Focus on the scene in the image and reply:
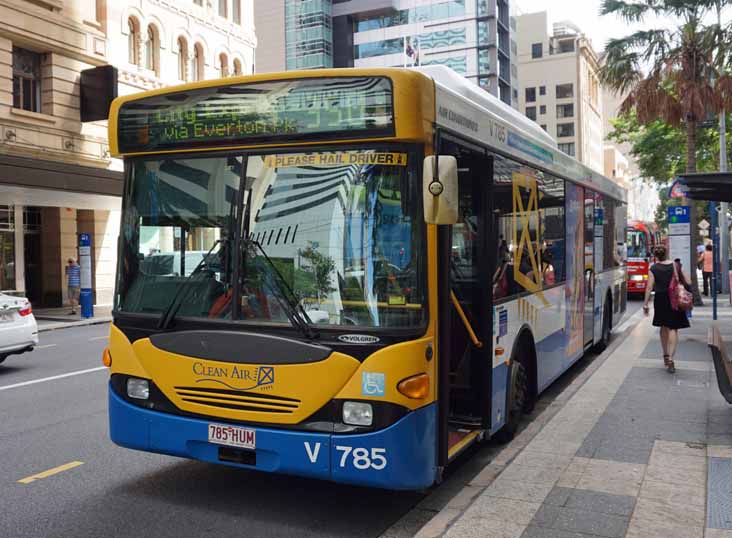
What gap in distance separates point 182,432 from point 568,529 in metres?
2.55

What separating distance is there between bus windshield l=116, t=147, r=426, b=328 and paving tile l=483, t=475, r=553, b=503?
4.96 feet

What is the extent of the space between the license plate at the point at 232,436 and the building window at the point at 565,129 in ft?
375

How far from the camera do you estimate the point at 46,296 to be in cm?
2612

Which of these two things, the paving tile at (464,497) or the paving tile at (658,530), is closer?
the paving tile at (658,530)

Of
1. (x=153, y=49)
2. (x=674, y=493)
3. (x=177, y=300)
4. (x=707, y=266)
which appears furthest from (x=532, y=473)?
(x=153, y=49)

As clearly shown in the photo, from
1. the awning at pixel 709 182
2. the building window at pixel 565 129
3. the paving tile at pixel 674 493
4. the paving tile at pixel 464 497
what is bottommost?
the paving tile at pixel 464 497

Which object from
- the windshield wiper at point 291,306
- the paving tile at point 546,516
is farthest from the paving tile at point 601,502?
the windshield wiper at point 291,306

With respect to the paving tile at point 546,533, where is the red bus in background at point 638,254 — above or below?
above

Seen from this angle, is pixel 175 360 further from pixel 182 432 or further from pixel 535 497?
pixel 535 497

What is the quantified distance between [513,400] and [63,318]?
60.0 feet

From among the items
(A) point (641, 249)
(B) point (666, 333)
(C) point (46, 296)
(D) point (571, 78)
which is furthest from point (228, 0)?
(D) point (571, 78)

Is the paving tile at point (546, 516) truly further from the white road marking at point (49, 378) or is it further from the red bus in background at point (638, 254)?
the red bus in background at point (638, 254)

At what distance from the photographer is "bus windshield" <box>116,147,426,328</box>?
4809 mm

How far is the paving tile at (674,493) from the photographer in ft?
17.3
